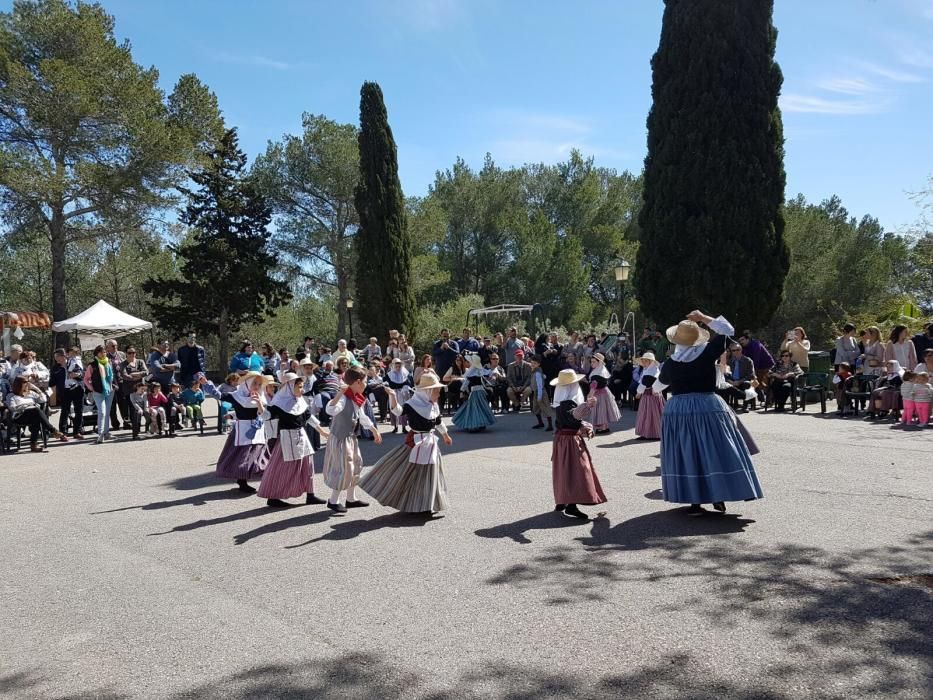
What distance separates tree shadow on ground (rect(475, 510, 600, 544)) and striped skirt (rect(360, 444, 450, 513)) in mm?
761

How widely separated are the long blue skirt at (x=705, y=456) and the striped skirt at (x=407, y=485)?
225 centimetres

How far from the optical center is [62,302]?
92.5 feet

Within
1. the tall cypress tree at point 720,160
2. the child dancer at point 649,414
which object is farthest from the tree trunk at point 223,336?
the child dancer at point 649,414

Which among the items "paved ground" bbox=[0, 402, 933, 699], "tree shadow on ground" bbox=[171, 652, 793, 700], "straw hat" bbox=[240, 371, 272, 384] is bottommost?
"tree shadow on ground" bbox=[171, 652, 793, 700]

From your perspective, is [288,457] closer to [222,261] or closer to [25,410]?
[25,410]

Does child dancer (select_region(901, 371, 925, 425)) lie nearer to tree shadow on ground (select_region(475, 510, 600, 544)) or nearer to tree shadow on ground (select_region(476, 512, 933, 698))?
tree shadow on ground (select_region(476, 512, 933, 698))

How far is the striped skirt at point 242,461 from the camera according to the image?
31.6 feet

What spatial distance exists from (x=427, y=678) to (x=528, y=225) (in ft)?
144

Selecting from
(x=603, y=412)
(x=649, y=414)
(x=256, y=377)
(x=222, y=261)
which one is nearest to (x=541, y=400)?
(x=603, y=412)

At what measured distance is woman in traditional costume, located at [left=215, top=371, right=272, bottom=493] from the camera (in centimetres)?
959

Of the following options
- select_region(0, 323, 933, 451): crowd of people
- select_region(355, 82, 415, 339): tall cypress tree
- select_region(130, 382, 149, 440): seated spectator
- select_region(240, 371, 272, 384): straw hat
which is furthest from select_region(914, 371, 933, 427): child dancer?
select_region(355, 82, 415, 339): tall cypress tree

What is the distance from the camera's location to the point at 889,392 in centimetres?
1416

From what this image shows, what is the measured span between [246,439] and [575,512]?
4413 mm

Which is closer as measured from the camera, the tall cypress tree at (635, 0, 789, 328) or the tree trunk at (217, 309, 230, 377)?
the tall cypress tree at (635, 0, 789, 328)
